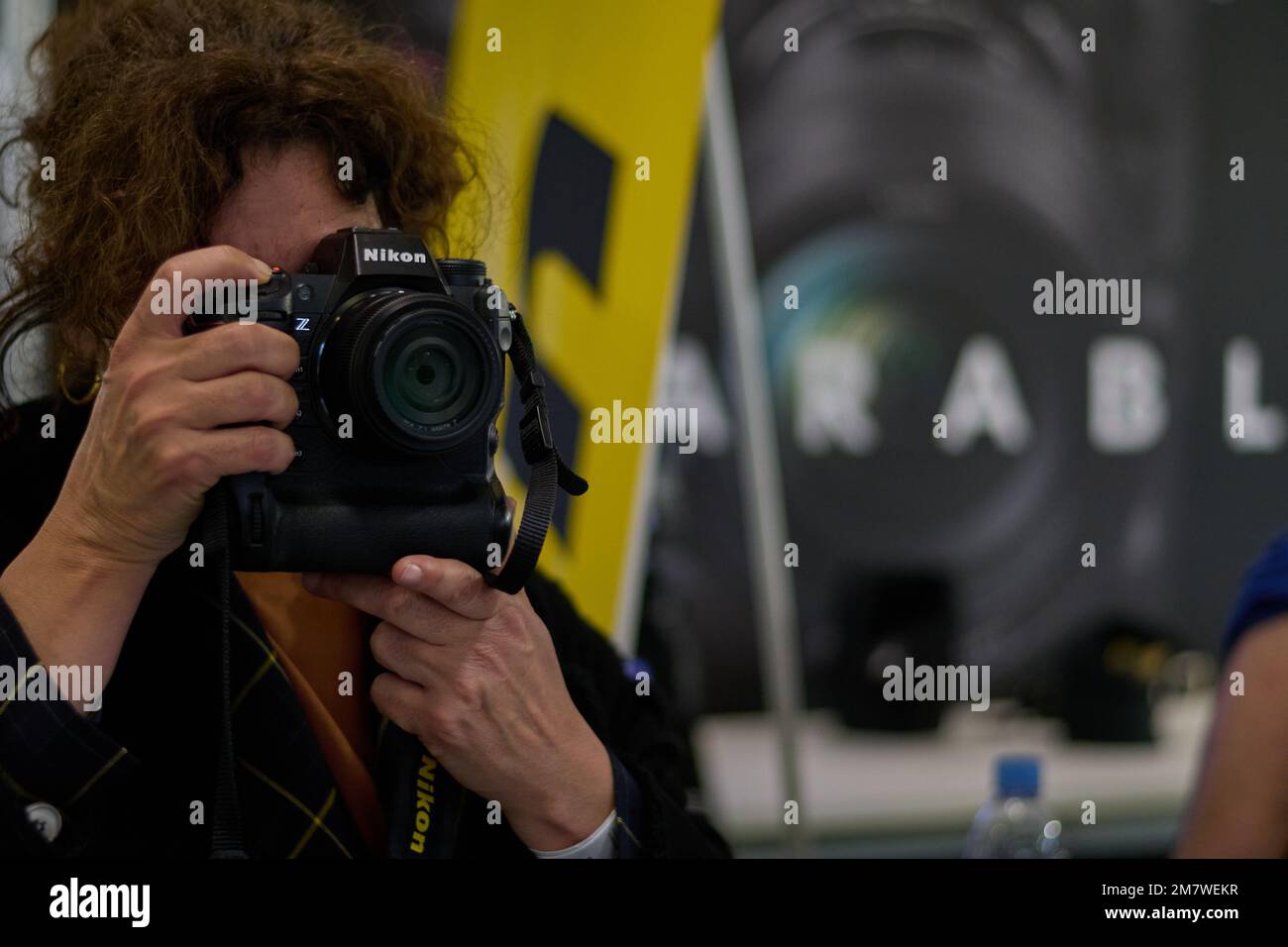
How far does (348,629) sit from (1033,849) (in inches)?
26.7

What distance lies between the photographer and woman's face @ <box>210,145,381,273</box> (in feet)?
2.41

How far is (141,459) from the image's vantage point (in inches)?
24.0

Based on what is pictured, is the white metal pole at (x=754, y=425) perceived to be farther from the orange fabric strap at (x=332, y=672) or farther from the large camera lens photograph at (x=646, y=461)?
the orange fabric strap at (x=332, y=672)

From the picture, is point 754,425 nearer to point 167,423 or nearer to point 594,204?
point 594,204

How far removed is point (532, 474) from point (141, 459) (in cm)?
21

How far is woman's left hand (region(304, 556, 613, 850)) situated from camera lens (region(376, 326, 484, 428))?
78 millimetres

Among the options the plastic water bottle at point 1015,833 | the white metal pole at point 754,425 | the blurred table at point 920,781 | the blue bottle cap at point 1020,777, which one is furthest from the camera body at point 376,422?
the blurred table at point 920,781

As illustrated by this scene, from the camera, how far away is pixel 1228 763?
81 centimetres

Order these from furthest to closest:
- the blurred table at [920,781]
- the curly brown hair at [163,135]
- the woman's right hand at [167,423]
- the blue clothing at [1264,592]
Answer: the blurred table at [920,781]
the blue clothing at [1264,592]
the curly brown hair at [163,135]
the woman's right hand at [167,423]

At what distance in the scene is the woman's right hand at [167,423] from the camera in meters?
0.61

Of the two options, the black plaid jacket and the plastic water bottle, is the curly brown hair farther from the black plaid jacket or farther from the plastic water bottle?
the plastic water bottle

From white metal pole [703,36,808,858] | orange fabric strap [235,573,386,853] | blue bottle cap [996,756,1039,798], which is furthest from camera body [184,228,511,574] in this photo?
white metal pole [703,36,808,858]

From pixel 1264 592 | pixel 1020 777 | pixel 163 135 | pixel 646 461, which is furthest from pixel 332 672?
pixel 646 461
